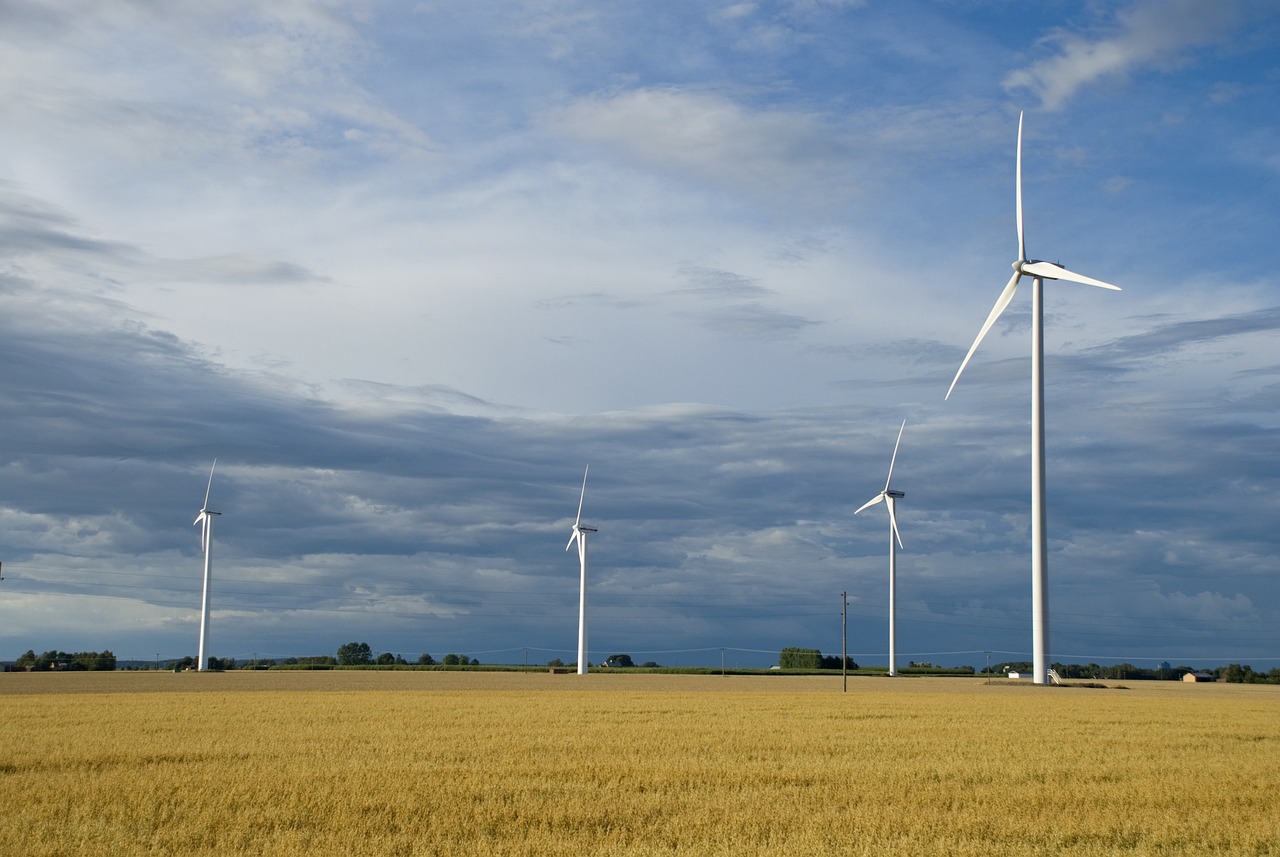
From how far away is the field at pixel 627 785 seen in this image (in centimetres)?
2011

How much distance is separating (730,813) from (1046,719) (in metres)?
36.3

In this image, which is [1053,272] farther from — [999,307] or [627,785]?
[627,785]

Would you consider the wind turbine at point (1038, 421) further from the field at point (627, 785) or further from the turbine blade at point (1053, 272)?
the field at point (627, 785)

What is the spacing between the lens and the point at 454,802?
23969mm

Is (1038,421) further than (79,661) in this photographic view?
No

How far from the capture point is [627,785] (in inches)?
1056

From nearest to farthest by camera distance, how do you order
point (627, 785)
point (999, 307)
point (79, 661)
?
point (627, 785)
point (999, 307)
point (79, 661)

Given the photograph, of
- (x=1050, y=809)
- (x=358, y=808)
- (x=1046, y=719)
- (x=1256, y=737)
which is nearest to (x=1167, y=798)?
(x=1050, y=809)

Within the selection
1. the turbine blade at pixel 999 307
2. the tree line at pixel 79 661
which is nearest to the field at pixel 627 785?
the turbine blade at pixel 999 307

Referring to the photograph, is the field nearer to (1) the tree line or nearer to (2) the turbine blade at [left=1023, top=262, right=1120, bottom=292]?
(2) the turbine blade at [left=1023, top=262, right=1120, bottom=292]

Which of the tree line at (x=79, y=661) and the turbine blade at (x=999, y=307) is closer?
the turbine blade at (x=999, y=307)

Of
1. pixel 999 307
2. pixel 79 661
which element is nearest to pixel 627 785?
pixel 999 307

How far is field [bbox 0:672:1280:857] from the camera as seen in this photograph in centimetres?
2011

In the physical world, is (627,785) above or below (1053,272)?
below
